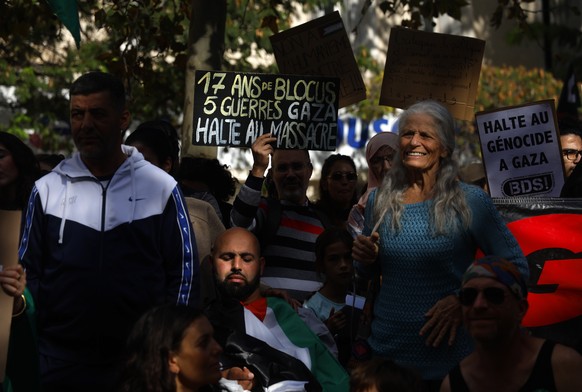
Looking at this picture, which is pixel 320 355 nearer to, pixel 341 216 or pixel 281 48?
pixel 341 216

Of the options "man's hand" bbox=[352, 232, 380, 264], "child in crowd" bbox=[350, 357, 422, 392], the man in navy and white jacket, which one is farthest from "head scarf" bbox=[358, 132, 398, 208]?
"child in crowd" bbox=[350, 357, 422, 392]

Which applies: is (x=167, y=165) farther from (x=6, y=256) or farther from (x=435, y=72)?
(x=435, y=72)

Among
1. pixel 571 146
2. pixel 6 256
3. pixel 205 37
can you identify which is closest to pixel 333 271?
pixel 571 146

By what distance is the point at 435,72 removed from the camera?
8.16 metres

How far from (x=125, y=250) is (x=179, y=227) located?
0.83 feet

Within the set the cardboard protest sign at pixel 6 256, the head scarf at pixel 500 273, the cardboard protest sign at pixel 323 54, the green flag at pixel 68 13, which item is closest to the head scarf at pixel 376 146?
the cardboard protest sign at pixel 323 54

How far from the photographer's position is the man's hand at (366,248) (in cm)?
538

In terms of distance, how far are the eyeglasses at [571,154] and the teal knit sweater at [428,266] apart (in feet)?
7.78

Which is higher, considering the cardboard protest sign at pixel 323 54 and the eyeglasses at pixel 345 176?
the cardboard protest sign at pixel 323 54

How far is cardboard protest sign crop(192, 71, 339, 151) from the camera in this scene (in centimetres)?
730

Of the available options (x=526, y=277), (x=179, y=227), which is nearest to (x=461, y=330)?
(x=526, y=277)

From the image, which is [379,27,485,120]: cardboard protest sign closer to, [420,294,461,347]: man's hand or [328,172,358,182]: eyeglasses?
[328,172,358,182]: eyeglasses

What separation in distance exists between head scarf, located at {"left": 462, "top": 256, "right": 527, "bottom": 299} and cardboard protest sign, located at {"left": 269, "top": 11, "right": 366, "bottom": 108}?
3419mm

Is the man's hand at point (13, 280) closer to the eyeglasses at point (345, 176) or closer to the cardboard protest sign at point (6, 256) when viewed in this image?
the cardboard protest sign at point (6, 256)
